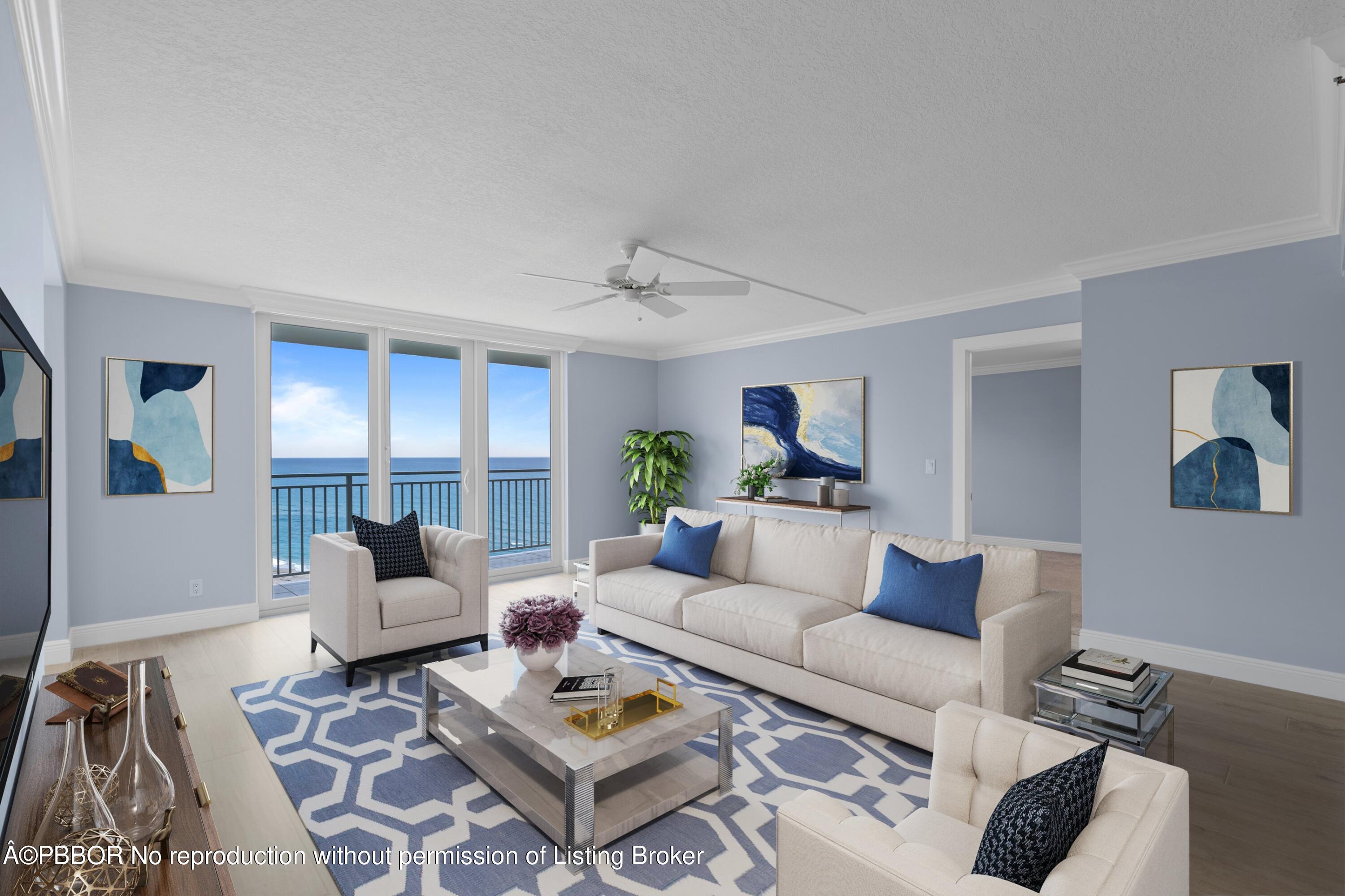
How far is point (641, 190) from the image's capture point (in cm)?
290

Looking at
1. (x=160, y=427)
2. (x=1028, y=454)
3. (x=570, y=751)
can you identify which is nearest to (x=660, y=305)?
(x=570, y=751)

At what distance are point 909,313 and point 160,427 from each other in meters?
5.64

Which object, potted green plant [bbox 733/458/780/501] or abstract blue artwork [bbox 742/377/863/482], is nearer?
abstract blue artwork [bbox 742/377/863/482]

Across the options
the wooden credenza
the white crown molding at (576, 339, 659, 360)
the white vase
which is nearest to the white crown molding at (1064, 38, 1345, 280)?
the white vase

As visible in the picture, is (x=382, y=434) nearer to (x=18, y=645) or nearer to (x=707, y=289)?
(x=707, y=289)

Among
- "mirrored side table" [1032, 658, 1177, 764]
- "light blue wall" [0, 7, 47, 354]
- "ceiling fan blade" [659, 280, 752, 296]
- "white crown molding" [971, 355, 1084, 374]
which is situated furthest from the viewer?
"white crown molding" [971, 355, 1084, 374]

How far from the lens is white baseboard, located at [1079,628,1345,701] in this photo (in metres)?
3.37

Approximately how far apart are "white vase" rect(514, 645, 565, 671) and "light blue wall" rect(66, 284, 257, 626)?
125 inches

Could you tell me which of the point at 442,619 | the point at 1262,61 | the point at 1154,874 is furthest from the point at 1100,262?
the point at 442,619

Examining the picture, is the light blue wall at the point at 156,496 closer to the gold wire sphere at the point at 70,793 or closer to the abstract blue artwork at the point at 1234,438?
the gold wire sphere at the point at 70,793

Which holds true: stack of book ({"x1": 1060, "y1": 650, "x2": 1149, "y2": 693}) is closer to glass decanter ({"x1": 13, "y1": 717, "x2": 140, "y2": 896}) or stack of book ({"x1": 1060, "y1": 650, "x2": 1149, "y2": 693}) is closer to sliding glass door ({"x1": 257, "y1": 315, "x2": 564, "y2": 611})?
glass decanter ({"x1": 13, "y1": 717, "x2": 140, "y2": 896})

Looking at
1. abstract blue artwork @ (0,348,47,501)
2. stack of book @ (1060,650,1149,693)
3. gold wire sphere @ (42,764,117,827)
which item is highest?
abstract blue artwork @ (0,348,47,501)

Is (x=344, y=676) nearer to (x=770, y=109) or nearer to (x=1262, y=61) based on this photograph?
(x=770, y=109)

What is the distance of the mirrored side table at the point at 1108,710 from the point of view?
2.24m
